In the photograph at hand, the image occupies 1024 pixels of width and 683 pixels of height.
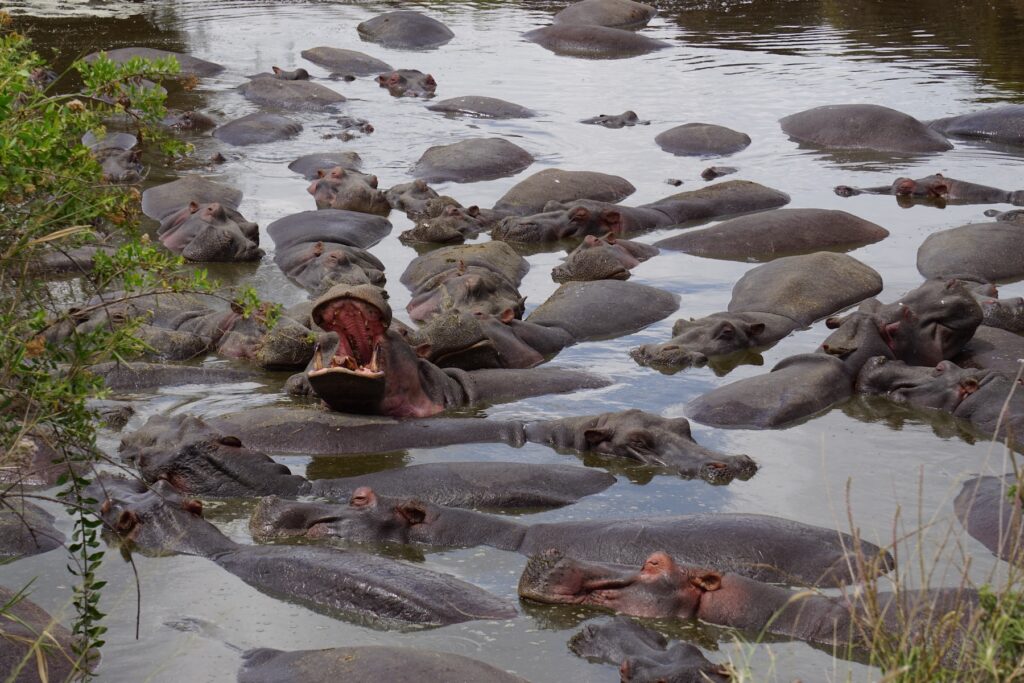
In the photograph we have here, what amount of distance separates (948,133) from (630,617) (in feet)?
36.7

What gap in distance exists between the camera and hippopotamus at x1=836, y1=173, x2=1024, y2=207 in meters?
12.5

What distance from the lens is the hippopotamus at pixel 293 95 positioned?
17016 mm

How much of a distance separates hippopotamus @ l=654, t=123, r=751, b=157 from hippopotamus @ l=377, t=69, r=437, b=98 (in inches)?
155

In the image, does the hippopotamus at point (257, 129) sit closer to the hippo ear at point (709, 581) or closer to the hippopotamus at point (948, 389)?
the hippopotamus at point (948, 389)

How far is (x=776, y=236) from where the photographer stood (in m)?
11.0

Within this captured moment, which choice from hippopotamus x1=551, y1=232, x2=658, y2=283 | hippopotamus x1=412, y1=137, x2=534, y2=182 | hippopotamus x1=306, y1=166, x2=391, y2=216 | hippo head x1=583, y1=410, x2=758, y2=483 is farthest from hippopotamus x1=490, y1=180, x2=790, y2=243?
hippo head x1=583, y1=410, x2=758, y2=483

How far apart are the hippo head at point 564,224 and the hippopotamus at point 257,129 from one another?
4488 millimetres

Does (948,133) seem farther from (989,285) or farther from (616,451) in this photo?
(616,451)

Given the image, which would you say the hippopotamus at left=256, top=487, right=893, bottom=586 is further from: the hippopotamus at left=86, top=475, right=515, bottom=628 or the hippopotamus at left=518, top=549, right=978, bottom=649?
the hippopotamus at left=86, top=475, right=515, bottom=628

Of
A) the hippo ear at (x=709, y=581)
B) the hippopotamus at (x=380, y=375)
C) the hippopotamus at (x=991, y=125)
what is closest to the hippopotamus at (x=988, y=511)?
the hippo ear at (x=709, y=581)

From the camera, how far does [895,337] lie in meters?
8.17

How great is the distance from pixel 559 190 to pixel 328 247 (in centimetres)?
281

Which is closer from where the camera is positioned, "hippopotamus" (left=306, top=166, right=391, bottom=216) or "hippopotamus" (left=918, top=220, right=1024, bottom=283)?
"hippopotamus" (left=918, top=220, right=1024, bottom=283)

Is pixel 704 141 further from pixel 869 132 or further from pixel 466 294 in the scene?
pixel 466 294
